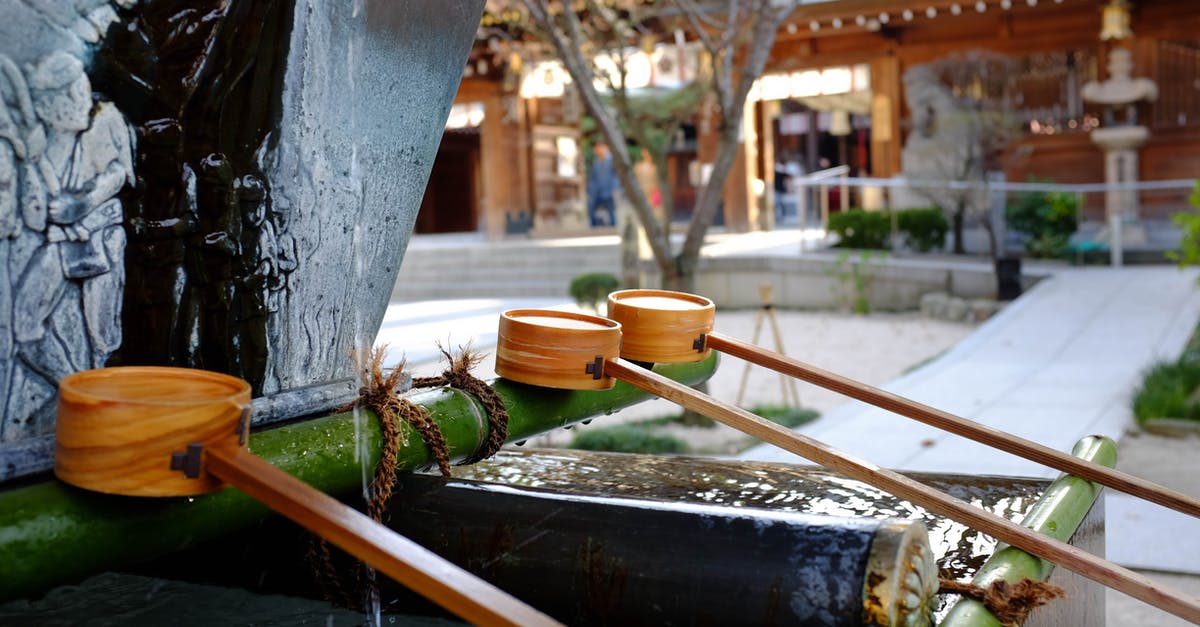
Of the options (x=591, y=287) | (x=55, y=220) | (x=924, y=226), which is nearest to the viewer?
(x=55, y=220)

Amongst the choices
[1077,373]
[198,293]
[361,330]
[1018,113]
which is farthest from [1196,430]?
[1018,113]

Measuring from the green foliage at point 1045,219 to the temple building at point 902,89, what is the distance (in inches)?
39.2

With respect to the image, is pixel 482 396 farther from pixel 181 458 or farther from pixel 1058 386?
pixel 1058 386

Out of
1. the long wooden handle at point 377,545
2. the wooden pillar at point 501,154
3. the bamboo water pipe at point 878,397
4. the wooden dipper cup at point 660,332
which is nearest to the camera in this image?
the long wooden handle at point 377,545

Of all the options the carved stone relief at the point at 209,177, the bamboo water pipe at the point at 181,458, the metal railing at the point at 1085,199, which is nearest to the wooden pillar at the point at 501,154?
the metal railing at the point at 1085,199

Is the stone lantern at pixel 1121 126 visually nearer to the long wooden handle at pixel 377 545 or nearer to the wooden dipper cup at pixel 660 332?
the wooden dipper cup at pixel 660 332

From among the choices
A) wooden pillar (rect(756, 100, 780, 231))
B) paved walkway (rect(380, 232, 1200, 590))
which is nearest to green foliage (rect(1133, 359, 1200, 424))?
paved walkway (rect(380, 232, 1200, 590))

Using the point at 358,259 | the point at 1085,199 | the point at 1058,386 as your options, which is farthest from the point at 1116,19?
the point at 358,259

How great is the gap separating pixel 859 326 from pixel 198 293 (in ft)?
32.6

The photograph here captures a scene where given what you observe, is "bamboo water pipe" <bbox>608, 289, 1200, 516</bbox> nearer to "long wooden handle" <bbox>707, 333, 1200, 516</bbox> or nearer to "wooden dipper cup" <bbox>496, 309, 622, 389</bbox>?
"long wooden handle" <bbox>707, 333, 1200, 516</bbox>

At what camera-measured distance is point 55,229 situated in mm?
1546

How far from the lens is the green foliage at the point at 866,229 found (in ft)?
43.2

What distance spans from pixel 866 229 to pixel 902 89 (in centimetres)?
274

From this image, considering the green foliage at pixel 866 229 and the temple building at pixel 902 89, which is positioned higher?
the temple building at pixel 902 89
